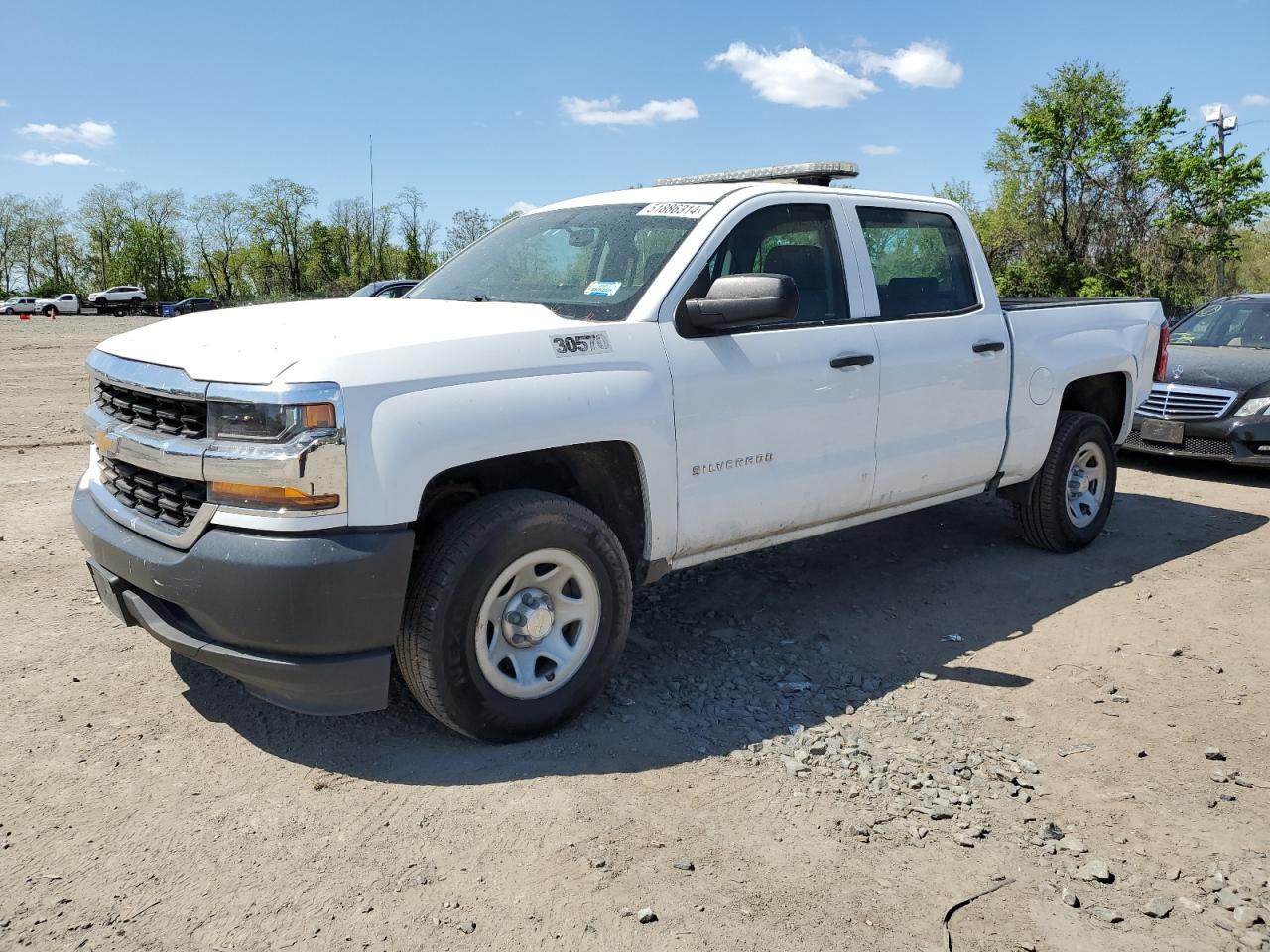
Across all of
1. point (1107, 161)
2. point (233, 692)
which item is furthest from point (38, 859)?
point (1107, 161)

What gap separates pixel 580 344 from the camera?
11.7 feet

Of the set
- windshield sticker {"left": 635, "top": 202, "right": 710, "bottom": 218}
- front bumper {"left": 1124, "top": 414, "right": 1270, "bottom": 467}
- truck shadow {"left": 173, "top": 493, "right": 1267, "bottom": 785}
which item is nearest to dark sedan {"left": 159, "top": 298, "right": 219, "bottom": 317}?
front bumper {"left": 1124, "top": 414, "right": 1270, "bottom": 467}

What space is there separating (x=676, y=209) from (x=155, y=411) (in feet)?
7.25

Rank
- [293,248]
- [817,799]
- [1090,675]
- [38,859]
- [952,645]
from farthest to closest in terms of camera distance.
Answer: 1. [293,248]
2. [952,645]
3. [1090,675]
4. [817,799]
5. [38,859]

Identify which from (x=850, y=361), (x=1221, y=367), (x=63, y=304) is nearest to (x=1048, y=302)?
(x=850, y=361)

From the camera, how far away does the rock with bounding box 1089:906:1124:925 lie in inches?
107

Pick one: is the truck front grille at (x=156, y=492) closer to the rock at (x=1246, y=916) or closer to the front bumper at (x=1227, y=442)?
the rock at (x=1246, y=916)

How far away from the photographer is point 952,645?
15.4 feet

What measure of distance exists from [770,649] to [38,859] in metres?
2.88

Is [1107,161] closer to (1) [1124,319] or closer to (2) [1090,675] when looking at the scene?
(1) [1124,319]

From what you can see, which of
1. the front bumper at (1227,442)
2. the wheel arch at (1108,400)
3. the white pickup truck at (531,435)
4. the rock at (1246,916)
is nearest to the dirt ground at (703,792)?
the rock at (1246,916)

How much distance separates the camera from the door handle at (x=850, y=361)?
4.35m

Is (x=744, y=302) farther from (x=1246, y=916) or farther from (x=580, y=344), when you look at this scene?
(x=1246, y=916)

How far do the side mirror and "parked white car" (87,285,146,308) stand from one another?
65.7 meters
